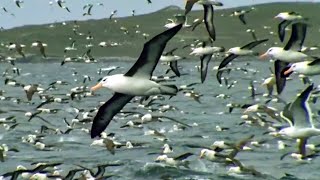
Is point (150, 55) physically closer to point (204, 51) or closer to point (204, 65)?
point (204, 51)

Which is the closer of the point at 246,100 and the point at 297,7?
the point at 246,100

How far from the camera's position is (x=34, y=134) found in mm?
36438

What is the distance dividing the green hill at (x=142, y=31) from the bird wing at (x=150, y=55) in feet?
321

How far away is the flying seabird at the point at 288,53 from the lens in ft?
64.0

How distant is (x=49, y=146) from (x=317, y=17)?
→ 344 feet

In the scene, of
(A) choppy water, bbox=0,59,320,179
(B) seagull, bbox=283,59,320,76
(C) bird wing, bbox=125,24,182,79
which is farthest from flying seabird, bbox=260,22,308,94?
(A) choppy water, bbox=0,59,320,179

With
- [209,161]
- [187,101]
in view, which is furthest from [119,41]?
[209,161]

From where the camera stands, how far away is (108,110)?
58.9 ft

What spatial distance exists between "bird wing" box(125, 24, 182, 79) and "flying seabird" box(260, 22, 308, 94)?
155 inches

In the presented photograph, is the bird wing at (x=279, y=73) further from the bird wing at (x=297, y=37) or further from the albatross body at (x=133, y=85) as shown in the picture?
the albatross body at (x=133, y=85)

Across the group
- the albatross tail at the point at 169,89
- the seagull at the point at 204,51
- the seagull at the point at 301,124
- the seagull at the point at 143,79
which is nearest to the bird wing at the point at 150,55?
the seagull at the point at 143,79

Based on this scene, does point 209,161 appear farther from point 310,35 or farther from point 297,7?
point 297,7

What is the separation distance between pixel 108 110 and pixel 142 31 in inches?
4405

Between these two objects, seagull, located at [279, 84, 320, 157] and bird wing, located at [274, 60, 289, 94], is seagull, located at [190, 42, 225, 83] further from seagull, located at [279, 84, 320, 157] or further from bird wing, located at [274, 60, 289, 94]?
seagull, located at [279, 84, 320, 157]
